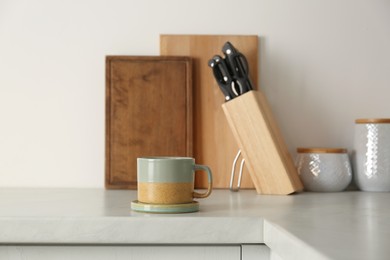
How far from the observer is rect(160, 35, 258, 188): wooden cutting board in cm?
164

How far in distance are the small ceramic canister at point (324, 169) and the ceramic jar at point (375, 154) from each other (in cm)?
5

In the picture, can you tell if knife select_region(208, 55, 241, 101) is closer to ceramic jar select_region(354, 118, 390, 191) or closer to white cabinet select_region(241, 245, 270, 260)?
ceramic jar select_region(354, 118, 390, 191)

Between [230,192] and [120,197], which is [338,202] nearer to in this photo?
[230,192]

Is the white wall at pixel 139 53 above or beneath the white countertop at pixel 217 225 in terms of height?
above

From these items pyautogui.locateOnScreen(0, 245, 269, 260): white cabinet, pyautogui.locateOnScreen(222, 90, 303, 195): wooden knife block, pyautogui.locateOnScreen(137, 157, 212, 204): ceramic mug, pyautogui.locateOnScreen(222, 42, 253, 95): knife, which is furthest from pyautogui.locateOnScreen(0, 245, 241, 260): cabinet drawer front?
pyautogui.locateOnScreen(222, 42, 253, 95): knife

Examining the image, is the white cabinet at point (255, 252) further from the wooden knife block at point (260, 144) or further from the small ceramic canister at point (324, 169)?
the small ceramic canister at point (324, 169)

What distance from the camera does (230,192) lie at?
1.57m

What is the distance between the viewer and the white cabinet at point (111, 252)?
106 cm

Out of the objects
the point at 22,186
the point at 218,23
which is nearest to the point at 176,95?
the point at 218,23

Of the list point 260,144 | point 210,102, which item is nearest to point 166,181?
point 260,144

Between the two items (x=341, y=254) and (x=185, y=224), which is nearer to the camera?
(x=341, y=254)

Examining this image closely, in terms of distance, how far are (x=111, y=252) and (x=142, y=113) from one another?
1.99ft

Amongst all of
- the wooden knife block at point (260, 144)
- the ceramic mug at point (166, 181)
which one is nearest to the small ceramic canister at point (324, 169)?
the wooden knife block at point (260, 144)

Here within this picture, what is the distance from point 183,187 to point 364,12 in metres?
0.83
